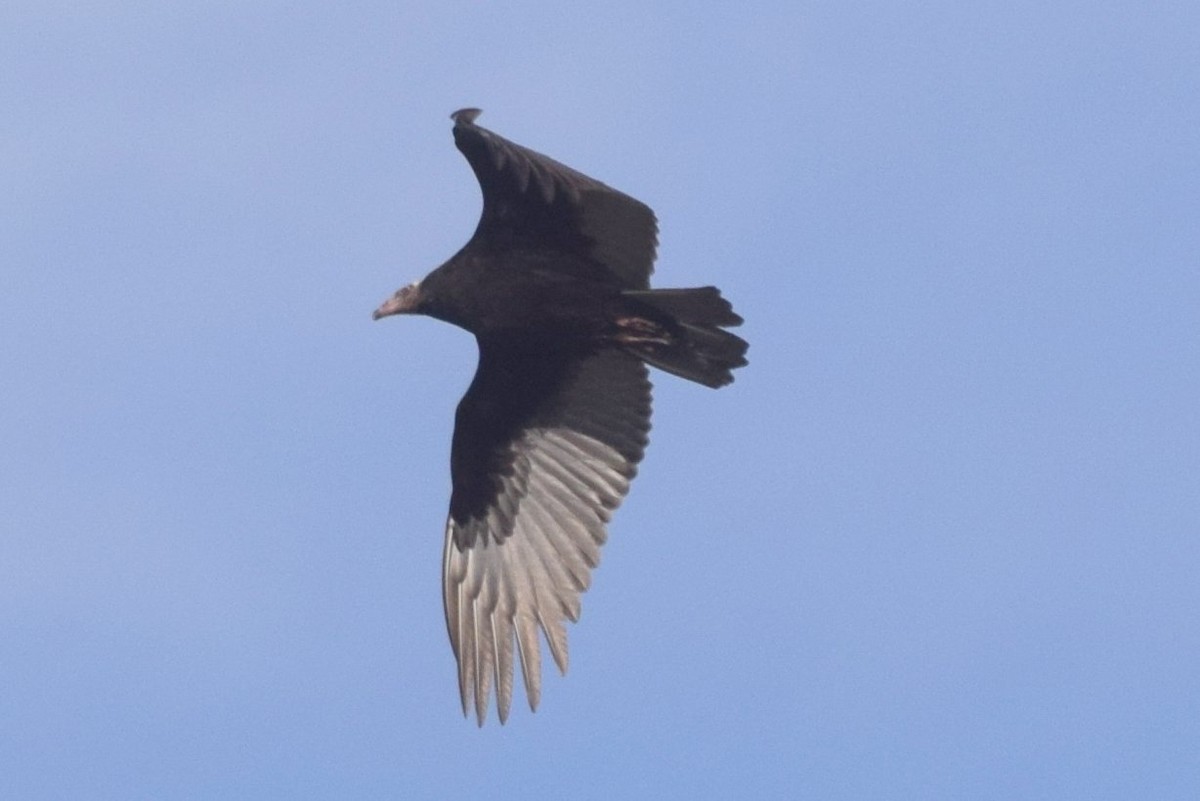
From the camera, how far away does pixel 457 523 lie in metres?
14.5

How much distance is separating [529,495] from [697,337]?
1.79 metres

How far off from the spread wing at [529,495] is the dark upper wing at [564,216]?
0.88 m

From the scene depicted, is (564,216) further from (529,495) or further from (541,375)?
(529,495)

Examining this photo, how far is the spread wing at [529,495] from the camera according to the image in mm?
13711

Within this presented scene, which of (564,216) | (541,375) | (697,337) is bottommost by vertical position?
(697,337)

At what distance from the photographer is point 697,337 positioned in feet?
42.8

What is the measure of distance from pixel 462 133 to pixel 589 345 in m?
1.87

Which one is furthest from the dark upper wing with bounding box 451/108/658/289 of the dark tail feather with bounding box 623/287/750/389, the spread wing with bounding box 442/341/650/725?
the spread wing with bounding box 442/341/650/725

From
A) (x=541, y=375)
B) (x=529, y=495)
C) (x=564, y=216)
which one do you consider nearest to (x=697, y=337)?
(x=564, y=216)

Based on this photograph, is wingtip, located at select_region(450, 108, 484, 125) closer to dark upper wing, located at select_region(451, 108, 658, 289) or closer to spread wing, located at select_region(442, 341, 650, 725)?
dark upper wing, located at select_region(451, 108, 658, 289)

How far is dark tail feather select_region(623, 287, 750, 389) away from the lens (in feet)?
42.1

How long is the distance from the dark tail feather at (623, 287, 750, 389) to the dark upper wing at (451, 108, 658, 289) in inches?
8.4

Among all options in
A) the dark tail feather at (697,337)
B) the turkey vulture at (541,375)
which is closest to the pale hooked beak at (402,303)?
the turkey vulture at (541,375)

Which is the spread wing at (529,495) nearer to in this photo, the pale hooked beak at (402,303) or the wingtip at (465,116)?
the pale hooked beak at (402,303)
